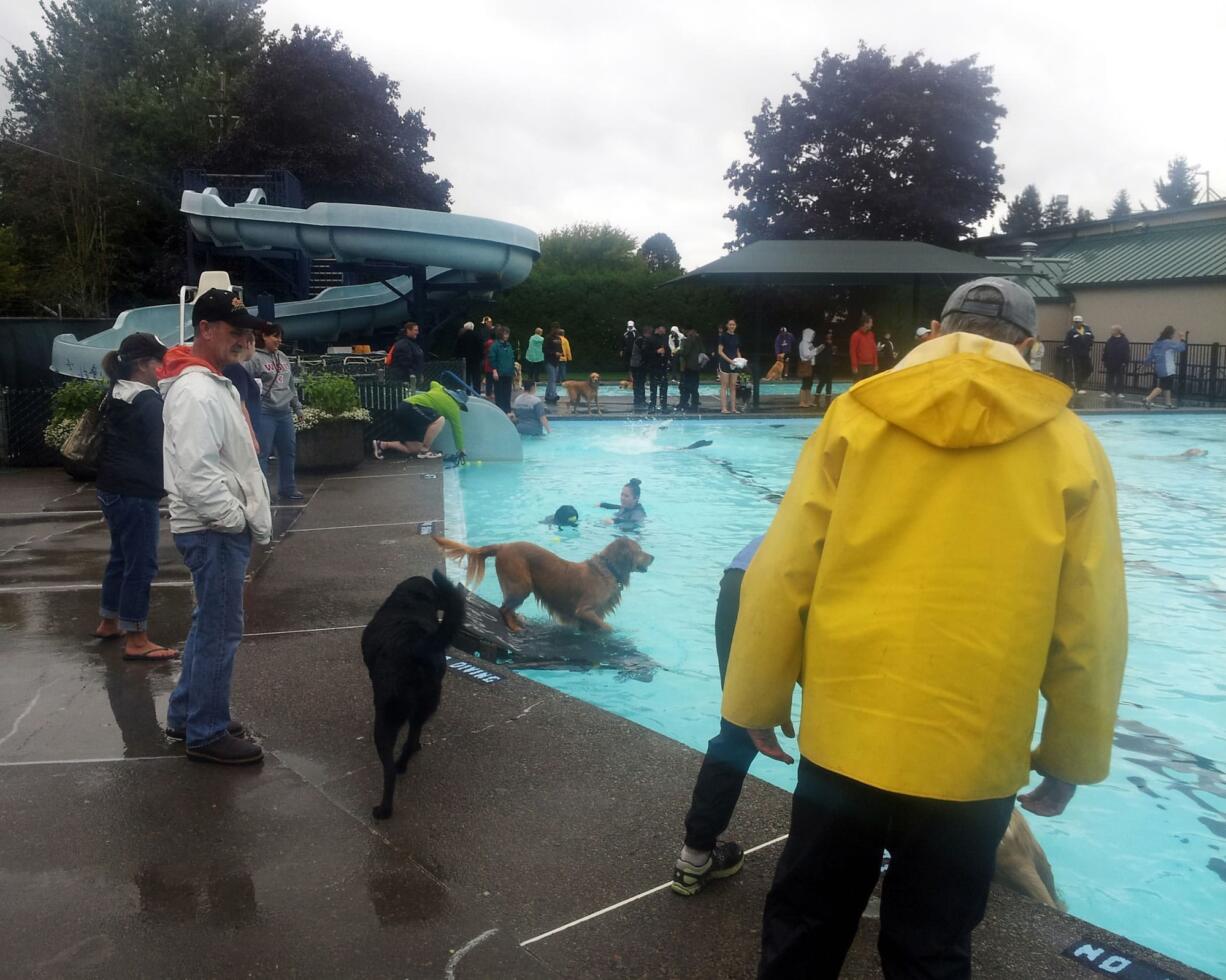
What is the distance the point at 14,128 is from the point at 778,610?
58312mm

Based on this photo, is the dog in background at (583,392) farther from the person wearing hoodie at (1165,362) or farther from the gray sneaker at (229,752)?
Answer: the gray sneaker at (229,752)

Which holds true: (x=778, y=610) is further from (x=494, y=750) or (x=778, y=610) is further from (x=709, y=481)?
(x=709, y=481)

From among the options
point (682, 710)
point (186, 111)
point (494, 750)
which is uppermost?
point (186, 111)

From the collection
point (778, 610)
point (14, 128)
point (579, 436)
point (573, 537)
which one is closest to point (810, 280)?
point (579, 436)

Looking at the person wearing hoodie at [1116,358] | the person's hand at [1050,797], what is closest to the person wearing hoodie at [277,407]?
the person's hand at [1050,797]

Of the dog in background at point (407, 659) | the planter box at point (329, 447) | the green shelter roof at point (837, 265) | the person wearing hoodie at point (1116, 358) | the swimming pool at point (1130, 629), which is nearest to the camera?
the dog in background at point (407, 659)

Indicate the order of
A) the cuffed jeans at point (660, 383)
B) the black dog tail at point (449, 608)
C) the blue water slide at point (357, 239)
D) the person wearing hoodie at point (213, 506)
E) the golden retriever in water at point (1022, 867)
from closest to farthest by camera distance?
the golden retriever in water at point (1022, 867)
the person wearing hoodie at point (213, 506)
the black dog tail at point (449, 608)
the blue water slide at point (357, 239)
the cuffed jeans at point (660, 383)

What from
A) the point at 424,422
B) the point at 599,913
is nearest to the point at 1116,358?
the point at 424,422

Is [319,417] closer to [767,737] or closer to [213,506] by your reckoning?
[213,506]

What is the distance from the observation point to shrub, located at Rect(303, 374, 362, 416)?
42.3 feet

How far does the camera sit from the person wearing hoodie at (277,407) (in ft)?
32.8

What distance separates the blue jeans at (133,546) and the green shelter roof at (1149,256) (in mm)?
31227

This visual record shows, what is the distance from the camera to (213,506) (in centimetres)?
421

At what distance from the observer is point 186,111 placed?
4591 centimetres
